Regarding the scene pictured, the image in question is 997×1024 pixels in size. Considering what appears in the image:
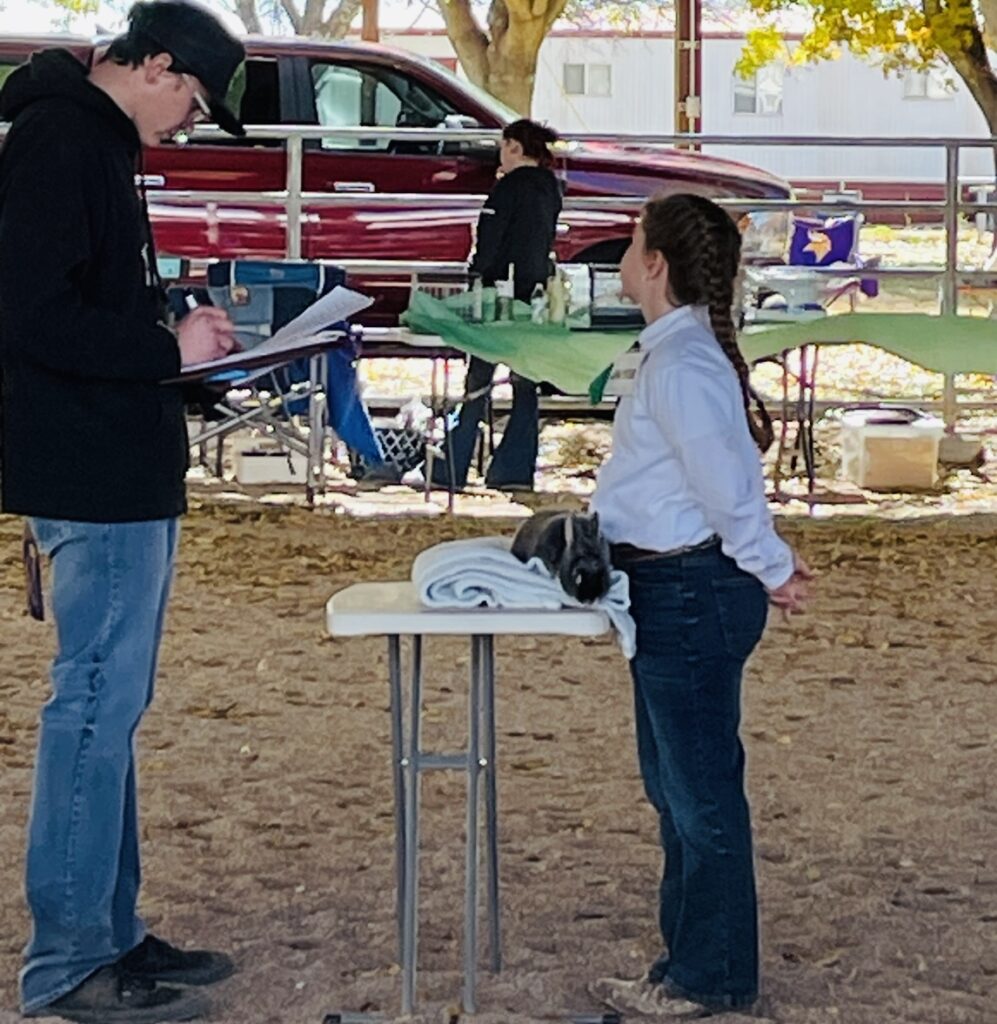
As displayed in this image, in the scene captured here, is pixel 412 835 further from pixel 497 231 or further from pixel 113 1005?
pixel 497 231

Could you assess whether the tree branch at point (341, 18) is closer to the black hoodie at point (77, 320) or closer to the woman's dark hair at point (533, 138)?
the woman's dark hair at point (533, 138)

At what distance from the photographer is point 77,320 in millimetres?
3502

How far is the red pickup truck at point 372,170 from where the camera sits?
38.3ft

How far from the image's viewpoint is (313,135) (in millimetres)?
10547

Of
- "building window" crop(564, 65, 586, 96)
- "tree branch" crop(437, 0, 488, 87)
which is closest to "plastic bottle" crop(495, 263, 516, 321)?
"tree branch" crop(437, 0, 488, 87)

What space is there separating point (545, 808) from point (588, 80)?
3158cm

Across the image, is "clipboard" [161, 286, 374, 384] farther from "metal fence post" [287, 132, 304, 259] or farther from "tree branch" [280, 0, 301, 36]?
Answer: "tree branch" [280, 0, 301, 36]

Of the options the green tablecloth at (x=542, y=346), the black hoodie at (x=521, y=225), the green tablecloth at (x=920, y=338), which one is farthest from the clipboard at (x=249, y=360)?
the black hoodie at (x=521, y=225)

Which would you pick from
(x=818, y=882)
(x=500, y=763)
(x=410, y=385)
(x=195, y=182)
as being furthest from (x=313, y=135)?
(x=818, y=882)

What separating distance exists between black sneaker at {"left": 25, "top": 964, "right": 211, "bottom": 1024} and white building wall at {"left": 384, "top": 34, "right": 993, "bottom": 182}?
100 feet

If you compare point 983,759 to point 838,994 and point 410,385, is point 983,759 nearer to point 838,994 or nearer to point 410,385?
point 838,994

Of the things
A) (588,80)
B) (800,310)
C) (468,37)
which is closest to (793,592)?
(800,310)

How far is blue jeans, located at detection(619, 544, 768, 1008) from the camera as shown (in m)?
3.67

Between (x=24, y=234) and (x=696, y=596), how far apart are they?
1.19 metres
